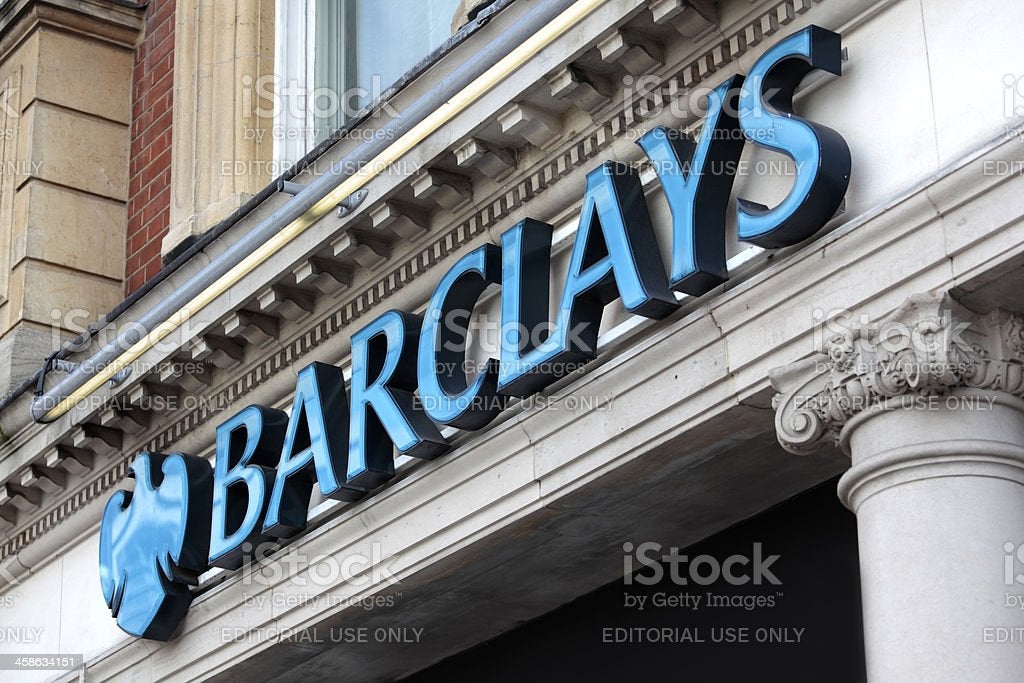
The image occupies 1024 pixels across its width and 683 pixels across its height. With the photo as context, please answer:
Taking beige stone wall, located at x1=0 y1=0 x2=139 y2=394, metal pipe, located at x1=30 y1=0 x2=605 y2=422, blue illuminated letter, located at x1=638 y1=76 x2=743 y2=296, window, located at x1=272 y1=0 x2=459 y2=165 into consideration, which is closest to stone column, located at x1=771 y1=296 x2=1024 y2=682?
blue illuminated letter, located at x1=638 y1=76 x2=743 y2=296

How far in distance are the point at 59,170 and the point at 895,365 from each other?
780 cm

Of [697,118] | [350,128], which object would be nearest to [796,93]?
[697,118]

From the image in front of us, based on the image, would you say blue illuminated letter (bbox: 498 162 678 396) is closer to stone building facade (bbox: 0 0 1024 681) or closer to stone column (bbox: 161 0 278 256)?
stone building facade (bbox: 0 0 1024 681)

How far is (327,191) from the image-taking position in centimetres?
977

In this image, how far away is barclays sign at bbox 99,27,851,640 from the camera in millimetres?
7746

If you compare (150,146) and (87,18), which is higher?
(87,18)

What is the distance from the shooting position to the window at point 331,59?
11.8 meters

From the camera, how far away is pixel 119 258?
13.2m

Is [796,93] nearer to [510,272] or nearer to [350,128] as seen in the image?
[510,272]

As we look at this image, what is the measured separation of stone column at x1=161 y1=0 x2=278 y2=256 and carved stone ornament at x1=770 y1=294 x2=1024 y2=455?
5.25 meters

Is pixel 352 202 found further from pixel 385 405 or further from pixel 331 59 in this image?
pixel 331 59

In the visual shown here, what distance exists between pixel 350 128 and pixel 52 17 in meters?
4.48

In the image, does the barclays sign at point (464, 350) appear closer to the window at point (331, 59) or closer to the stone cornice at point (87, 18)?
the window at point (331, 59)

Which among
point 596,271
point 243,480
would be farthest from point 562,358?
point 243,480
